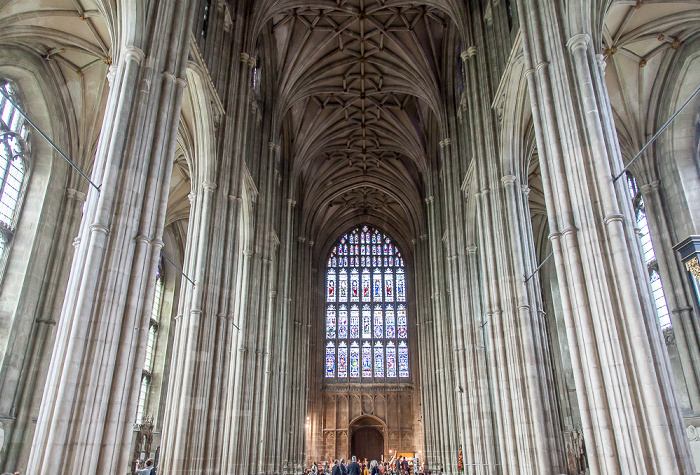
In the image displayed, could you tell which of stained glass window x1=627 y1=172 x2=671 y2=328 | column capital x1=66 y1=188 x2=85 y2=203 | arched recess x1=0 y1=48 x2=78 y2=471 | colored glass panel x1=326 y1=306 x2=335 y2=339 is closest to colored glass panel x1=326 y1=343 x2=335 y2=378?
colored glass panel x1=326 y1=306 x2=335 y2=339

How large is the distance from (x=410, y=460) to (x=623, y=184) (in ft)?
102

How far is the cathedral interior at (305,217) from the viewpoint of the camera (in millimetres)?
8859

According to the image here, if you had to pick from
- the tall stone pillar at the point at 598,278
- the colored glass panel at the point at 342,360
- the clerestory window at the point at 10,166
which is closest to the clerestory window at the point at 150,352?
the clerestory window at the point at 10,166

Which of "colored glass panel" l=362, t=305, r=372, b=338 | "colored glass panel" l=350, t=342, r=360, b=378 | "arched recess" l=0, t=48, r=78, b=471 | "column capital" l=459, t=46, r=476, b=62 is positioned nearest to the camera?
"arched recess" l=0, t=48, r=78, b=471

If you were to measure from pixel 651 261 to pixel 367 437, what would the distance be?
25.8 metres

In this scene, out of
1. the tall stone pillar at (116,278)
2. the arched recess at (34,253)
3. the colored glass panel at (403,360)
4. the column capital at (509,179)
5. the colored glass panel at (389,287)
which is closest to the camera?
the tall stone pillar at (116,278)

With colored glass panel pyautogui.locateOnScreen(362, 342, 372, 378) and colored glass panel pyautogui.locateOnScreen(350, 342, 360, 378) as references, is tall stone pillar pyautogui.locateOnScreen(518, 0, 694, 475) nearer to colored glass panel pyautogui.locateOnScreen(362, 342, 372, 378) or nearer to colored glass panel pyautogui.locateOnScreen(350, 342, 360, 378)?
colored glass panel pyautogui.locateOnScreen(362, 342, 372, 378)

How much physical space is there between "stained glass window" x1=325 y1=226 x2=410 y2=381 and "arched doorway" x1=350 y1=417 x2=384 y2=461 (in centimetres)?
328

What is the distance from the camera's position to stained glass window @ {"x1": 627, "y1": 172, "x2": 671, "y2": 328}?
18188 millimetres

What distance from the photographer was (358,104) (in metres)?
30.6

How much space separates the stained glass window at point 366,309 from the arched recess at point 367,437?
319 cm

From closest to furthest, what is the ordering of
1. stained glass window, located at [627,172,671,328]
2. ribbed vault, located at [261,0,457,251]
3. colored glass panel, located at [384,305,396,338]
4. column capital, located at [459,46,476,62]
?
A: stained glass window, located at [627,172,671,328], column capital, located at [459,46,476,62], ribbed vault, located at [261,0,457,251], colored glass panel, located at [384,305,396,338]

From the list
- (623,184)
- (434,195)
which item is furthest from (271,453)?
(623,184)

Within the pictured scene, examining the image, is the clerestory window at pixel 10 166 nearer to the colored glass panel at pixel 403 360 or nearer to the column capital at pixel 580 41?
the column capital at pixel 580 41
